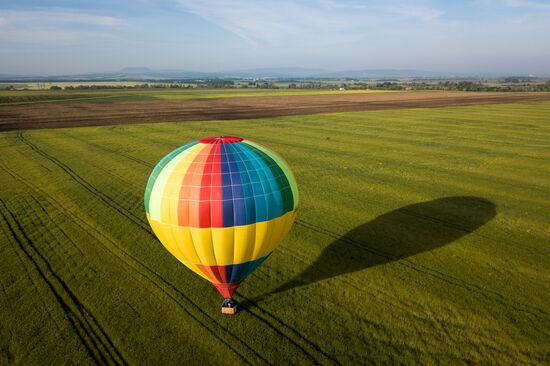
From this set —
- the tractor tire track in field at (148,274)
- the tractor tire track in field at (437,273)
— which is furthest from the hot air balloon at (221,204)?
the tractor tire track in field at (437,273)

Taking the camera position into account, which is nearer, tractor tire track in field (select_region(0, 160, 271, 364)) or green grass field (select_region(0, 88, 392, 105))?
tractor tire track in field (select_region(0, 160, 271, 364))

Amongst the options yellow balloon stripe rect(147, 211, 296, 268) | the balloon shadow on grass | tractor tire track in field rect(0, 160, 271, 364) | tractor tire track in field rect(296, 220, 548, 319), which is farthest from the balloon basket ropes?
tractor tire track in field rect(296, 220, 548, 319)

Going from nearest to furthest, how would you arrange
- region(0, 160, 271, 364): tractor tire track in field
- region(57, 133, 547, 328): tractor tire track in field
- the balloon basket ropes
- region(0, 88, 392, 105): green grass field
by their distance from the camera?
region(0, 160, 271, 364): tractor tire track in field
the balloon basket ropes
region(57, 133, 547, 328): tractor tire track in field
region(0, 88, 392, 105): green grass field

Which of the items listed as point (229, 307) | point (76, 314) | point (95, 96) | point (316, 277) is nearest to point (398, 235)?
point (316, 277)

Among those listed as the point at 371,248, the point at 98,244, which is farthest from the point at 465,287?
the point at 98,244

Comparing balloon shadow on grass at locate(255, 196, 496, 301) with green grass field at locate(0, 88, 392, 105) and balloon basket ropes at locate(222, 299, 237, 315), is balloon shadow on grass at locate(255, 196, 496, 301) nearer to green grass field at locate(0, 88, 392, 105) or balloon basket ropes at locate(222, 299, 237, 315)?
balloon basket ropes at locate(222, 299, 237, 315)

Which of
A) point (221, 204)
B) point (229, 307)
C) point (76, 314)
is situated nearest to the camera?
point (221, 204)

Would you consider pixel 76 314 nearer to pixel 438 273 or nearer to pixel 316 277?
pixel 316 277
